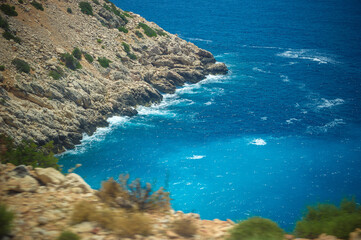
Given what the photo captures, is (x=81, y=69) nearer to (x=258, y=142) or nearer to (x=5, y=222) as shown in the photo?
(x=258, y=142)

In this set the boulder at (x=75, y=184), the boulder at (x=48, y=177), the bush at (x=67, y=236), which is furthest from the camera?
the boulder at (x=75, y=184)

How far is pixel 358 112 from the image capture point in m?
50.1

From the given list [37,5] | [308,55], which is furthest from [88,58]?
[308,55]

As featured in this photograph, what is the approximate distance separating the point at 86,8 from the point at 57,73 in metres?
25.2

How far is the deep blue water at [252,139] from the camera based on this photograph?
31.4 metres

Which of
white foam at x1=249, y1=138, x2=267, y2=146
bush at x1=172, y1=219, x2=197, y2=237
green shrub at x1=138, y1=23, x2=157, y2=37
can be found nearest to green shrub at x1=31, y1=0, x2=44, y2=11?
green shrub at x1=138, y1=23, x2=157, y2=37

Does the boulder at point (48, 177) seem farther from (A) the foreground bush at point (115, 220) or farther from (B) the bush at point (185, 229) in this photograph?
(B) the bush at point (185, 229)

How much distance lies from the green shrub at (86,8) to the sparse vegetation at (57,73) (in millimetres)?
22755

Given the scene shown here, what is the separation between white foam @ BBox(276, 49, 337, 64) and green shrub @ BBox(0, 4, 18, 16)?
6051 cm

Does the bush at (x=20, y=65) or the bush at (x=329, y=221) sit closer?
the bush at (x=329, y=221)

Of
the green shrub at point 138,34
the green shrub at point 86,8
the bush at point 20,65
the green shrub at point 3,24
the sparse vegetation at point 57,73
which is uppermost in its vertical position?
the green shrub at point 86,8

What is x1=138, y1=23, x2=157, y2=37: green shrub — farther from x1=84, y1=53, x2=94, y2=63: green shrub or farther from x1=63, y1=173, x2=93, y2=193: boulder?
x1=63, y1=173, x2=93, y2=193: boulder

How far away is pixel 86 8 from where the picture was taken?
194ft

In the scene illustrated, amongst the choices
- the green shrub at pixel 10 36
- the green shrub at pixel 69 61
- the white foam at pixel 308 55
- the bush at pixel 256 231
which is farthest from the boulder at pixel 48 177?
the white foam at pixel 308 55
